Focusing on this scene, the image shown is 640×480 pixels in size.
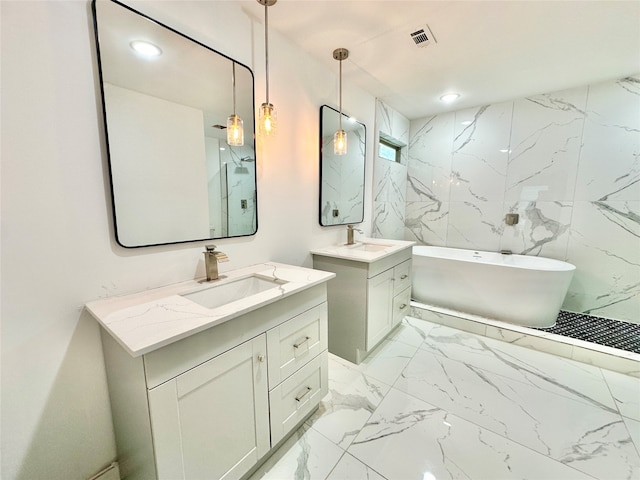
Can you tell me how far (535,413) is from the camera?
1496 mm

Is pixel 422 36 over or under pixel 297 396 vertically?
over

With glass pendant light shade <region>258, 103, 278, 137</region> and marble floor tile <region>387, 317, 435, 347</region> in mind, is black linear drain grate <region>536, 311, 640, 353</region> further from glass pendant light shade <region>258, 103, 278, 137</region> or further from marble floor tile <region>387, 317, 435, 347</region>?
glass pendant light shade <region>258, 103, 278, 137</region>

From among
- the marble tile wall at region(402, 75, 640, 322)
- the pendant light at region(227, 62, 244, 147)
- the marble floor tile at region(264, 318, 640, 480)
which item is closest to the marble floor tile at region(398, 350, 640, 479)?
the marble floor tile at region(264, 318, 640, 480)

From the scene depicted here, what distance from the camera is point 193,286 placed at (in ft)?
3.98

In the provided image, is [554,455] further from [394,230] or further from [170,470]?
[394,230]

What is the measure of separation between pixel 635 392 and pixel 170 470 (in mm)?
2689

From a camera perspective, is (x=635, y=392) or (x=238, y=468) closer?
(x=238, y=468)

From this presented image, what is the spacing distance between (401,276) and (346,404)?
1.14 meters

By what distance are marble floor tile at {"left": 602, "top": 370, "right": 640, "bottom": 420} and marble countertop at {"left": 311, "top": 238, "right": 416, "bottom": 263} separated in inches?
62.8

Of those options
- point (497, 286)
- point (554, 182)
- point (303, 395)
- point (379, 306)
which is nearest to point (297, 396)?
point (303, 395)

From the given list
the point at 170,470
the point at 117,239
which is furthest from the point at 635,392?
the point at 117,239

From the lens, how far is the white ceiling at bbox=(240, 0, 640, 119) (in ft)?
4.71

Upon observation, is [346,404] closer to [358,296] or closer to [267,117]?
[358,296]

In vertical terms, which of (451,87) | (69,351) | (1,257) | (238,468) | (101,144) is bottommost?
(238,468)
